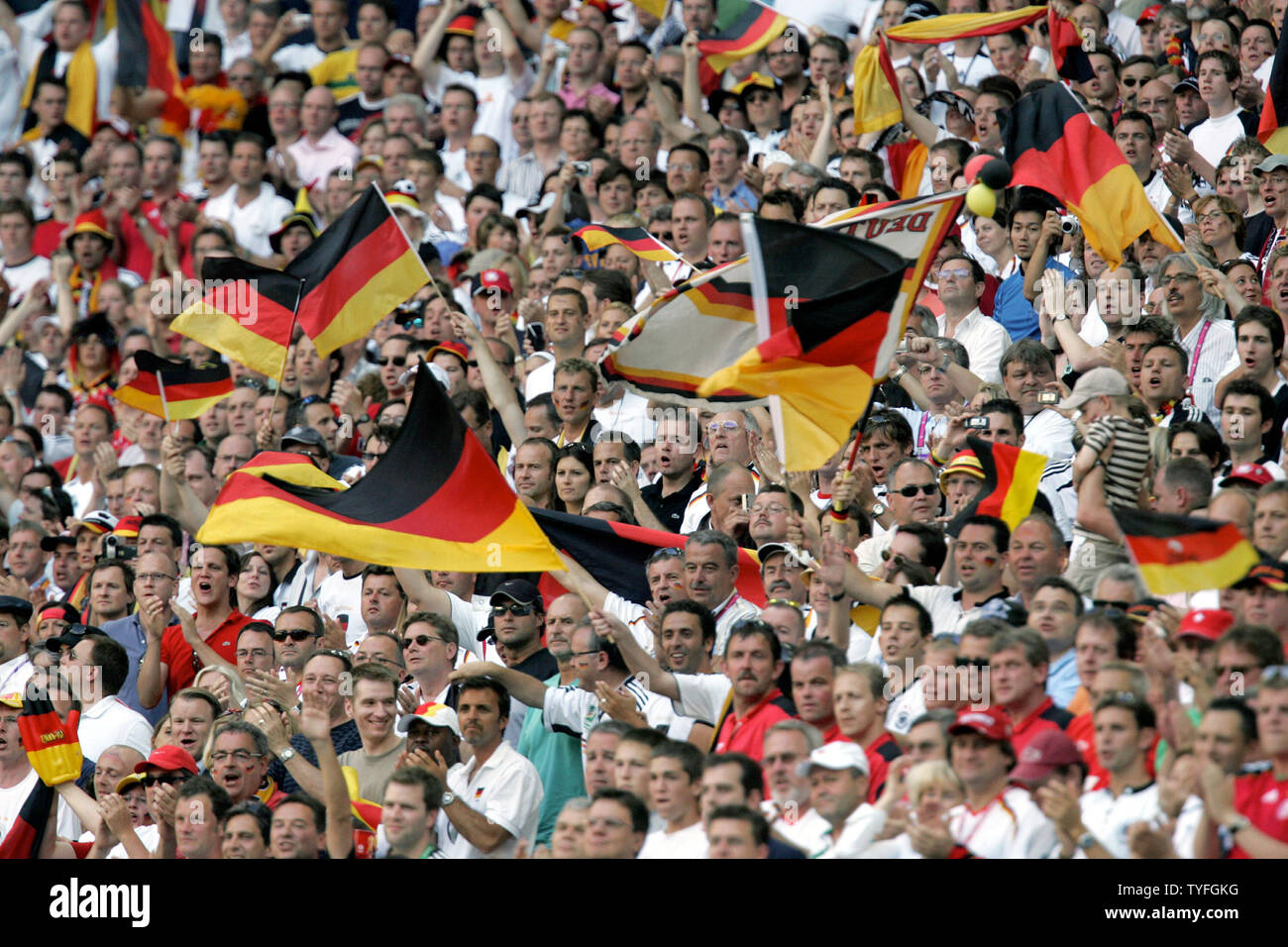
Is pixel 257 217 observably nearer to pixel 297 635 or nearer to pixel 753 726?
pixel 297 635

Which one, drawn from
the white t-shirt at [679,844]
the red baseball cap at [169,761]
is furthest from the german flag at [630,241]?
the white t-shirt at [679,844]

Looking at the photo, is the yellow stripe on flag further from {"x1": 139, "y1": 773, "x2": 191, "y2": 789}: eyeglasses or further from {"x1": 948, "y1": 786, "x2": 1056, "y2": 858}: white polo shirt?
{"x1": 139, "y1": 773, "x2": 191, "y2": 789}: eyeglasses

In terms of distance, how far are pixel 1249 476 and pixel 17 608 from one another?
22.5ft

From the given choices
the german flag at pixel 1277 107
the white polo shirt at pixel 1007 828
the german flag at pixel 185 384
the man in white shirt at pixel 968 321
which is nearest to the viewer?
the white polo shirt at pixel 1007 828

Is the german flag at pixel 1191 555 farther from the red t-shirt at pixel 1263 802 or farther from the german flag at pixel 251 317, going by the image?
the german flag at pixel 251 317

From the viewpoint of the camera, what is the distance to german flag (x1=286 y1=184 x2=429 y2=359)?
12328 millimetres

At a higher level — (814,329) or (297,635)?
(814,329)

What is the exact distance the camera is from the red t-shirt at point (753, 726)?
884cm

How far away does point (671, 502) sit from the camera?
11.8 m

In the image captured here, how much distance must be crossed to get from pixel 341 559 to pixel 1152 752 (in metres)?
5.83

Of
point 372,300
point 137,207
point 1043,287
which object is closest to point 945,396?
point 1043,287

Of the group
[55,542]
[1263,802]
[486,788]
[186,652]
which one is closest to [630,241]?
[186,652]

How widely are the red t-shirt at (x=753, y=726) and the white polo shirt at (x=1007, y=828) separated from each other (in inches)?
52.2
